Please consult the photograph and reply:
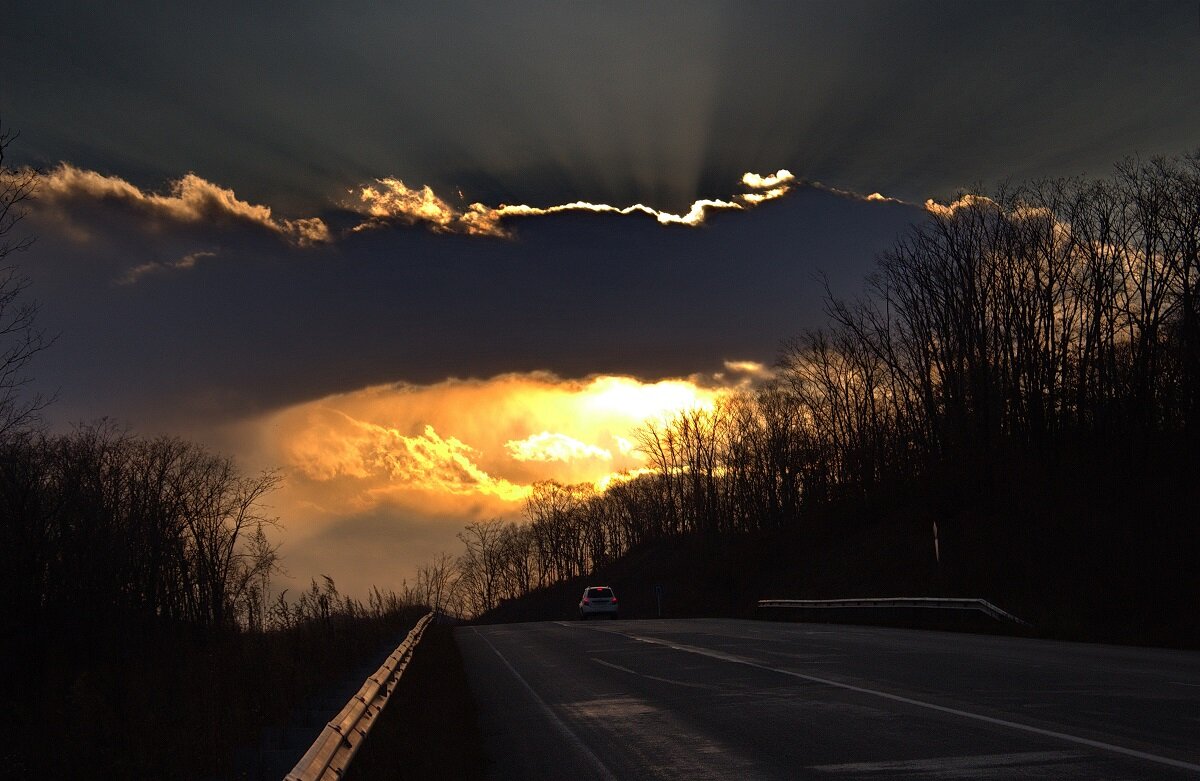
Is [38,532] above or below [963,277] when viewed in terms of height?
below

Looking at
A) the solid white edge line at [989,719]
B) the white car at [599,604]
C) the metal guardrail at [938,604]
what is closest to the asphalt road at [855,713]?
the solid white edge line at [989,719]

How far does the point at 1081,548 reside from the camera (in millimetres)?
33688

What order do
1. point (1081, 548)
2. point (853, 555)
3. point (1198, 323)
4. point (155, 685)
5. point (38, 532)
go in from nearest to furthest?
point (155, 685) → point (38, 532) → point (1081, 548) → point (1198, 323) → point (853, 555)

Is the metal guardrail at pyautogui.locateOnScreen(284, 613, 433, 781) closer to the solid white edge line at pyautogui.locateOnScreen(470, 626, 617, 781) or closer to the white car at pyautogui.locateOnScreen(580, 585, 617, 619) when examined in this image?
the solid white edge line at pyautogui.locateOnScreen(470, 626, 617, 781)

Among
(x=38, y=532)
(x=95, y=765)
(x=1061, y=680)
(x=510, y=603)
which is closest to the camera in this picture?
(x=95, y=765)

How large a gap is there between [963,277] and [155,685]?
47978 mm

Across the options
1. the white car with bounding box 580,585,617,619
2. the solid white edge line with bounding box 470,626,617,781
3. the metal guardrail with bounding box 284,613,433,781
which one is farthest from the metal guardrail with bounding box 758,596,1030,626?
the metal guardrail with bounding box 284,613,433,781

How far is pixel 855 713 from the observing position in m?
11.3

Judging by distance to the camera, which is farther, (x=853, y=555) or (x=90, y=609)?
(x=853, y=555)

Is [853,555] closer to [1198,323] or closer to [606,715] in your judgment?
[1198,323]

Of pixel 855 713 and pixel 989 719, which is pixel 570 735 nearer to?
pixel 855 713

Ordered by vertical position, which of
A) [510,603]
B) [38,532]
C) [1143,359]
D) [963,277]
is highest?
[963,277]

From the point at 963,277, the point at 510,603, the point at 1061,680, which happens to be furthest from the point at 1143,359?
the point at 510,603

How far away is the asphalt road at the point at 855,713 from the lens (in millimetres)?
8352
